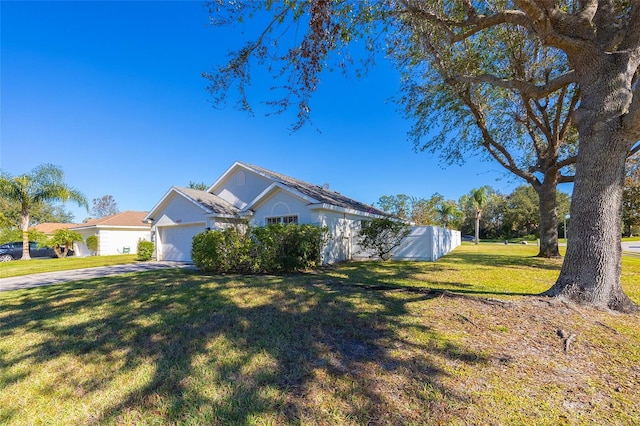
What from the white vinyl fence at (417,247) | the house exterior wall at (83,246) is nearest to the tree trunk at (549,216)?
the white vinyl fence at (417,247)

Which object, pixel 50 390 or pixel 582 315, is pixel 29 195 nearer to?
pixel 50 390

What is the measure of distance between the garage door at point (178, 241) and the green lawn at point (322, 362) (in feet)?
36.5

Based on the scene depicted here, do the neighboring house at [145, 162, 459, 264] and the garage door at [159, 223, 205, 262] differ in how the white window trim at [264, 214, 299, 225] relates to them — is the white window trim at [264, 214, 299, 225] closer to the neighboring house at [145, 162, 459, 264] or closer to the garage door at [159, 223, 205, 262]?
the neighboring house at [145, 162, 459, 264]

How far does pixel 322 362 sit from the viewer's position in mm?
3420

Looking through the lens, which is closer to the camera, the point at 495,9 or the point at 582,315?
the point at 582,315

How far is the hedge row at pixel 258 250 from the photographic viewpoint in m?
10.1

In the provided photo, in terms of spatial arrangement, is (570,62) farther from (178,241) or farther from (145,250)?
(145,250)

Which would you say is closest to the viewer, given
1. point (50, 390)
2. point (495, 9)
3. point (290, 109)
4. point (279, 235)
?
point (50, 390)

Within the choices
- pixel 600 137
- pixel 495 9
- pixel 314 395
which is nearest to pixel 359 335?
pixel 314 395

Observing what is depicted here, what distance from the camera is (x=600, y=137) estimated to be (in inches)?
196

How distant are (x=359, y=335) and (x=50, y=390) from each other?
358 cm

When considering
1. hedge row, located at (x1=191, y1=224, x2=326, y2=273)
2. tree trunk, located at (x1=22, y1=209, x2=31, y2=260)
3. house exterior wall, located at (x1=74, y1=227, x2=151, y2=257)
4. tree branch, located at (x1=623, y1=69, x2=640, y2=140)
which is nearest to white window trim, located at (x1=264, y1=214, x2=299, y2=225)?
hedge row, located at (x1=191, y1=224, x2=326, y2=273)

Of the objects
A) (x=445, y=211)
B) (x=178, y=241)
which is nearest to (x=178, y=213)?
(x=178, y=241)

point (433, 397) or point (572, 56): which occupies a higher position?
point (572, 56)
